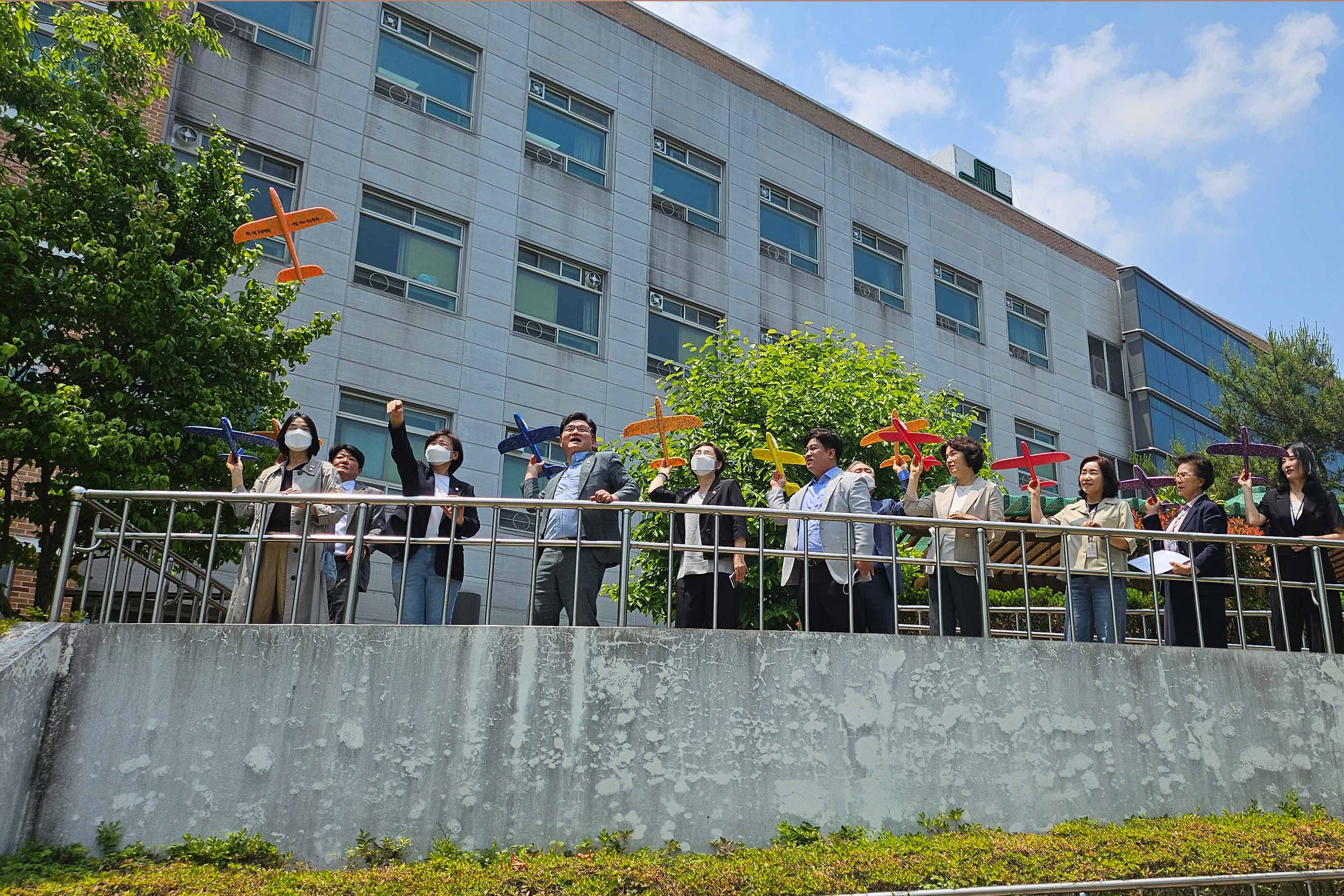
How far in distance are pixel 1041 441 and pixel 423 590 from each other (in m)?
20.9

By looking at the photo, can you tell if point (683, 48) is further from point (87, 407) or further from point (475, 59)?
point (87, 407)

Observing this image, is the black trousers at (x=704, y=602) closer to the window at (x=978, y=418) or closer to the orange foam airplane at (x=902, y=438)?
the orange foam airplane at (x=902, y=438)

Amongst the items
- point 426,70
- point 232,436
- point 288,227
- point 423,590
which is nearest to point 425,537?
point 423,590

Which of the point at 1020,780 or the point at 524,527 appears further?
the point at 524,527

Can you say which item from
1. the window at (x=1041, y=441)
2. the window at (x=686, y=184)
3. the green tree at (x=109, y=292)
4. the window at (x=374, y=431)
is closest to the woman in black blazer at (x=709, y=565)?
the green tree at (x=109, y=292)

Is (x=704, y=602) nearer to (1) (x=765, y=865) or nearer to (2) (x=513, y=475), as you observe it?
(1) (x=765, y=865)

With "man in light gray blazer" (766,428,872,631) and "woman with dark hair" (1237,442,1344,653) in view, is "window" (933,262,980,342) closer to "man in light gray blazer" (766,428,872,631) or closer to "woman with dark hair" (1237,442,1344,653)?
"woman with dark hair" (1237,442,1344,653)

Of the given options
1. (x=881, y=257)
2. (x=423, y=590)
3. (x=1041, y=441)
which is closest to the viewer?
(x=423, y=590)

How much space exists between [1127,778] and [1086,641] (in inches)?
35.5

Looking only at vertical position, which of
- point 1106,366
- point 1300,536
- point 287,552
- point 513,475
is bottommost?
point 287,552

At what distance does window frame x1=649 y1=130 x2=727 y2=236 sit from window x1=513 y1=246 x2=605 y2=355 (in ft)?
7.09

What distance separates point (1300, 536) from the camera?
26.5ft

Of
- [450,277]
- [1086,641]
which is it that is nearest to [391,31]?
[450,277]

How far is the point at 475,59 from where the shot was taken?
1877 centimetres
